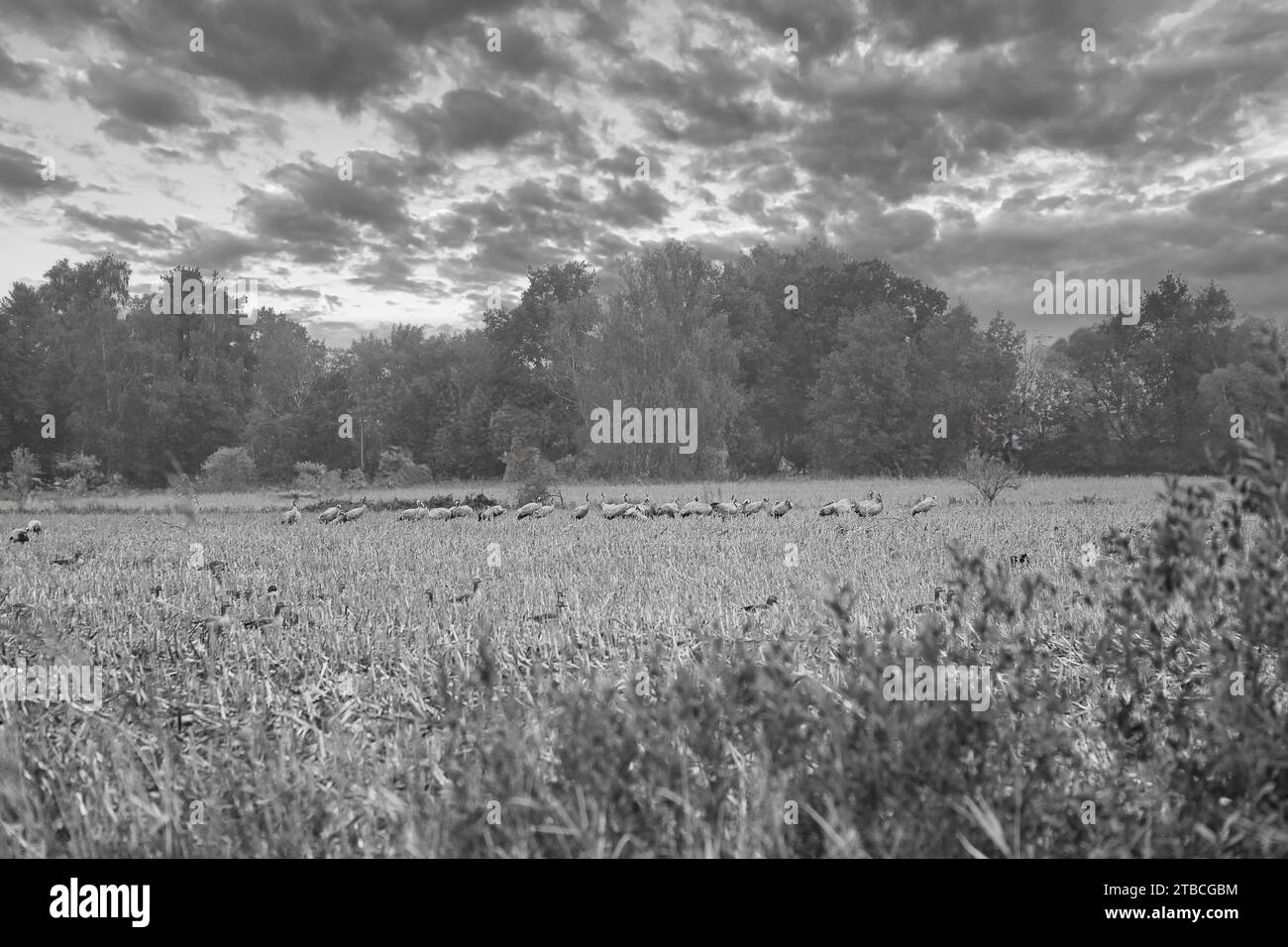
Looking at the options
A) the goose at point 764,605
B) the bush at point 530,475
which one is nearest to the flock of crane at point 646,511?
the bush at point 530,475

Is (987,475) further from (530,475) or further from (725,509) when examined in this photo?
(530,475)

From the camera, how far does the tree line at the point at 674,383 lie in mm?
43344

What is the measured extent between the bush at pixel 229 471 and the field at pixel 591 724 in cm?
2879

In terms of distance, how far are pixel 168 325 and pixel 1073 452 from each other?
56031mm

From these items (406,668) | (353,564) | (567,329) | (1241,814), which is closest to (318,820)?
(406,668)

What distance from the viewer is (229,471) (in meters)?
36.4

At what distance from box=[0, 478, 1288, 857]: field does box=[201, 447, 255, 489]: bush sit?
28.8 m

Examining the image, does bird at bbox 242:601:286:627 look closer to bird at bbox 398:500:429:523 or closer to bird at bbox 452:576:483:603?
bird at bbox 452:576:483:603

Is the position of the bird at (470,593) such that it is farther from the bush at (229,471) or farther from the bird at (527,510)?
the bush at (229,471)

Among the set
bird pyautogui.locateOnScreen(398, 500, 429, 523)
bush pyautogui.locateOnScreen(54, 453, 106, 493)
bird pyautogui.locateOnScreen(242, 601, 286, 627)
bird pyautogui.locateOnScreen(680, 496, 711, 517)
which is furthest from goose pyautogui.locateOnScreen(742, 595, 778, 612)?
→ bush pyautogui.locateOnScreen(54, 453, 106, 493)

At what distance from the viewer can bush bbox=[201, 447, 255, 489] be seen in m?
35.2

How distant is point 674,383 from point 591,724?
38.8 m

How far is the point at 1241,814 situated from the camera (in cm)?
256

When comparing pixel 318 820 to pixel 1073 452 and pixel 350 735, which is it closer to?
pixel 350 735
